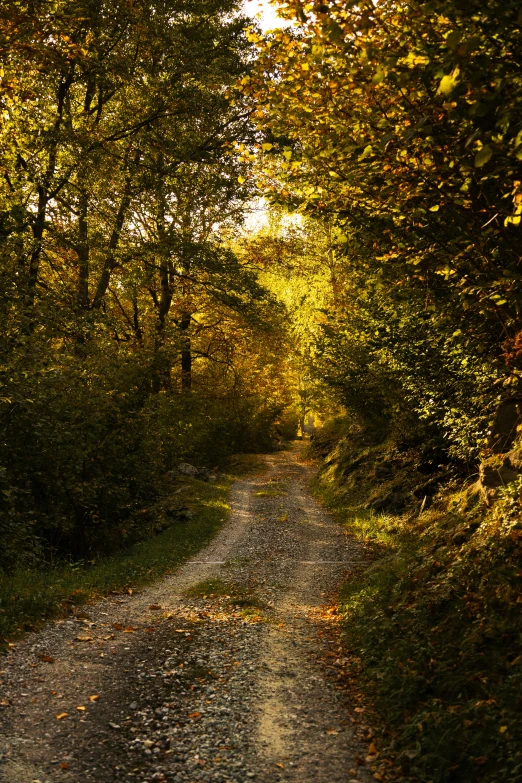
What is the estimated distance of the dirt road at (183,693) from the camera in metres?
5.54

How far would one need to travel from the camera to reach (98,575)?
1253cm

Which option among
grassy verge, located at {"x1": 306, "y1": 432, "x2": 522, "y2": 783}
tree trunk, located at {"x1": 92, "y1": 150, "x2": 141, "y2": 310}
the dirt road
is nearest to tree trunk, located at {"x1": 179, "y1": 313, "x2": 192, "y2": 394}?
tree trunk, located at {"x1": 92, "y1": 150, "x2": 141, "y2": 310}

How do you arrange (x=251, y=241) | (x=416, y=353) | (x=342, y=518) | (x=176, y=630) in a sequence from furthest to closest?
(x=251, y=241) < (x=342, y=518) < (x=416, y=353) < (x=176, y=630)

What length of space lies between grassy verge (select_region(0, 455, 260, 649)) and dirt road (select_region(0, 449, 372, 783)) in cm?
42

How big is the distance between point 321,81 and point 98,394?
10.1 m

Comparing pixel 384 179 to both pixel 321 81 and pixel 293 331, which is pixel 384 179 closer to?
pixel 321 81

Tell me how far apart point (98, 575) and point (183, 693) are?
596 cm

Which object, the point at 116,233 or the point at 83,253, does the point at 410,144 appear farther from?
the point at 83,253

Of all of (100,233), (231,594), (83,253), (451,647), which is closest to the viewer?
(451,647)

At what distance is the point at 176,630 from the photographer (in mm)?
9406

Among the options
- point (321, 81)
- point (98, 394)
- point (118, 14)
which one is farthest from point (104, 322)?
point (321, 81)

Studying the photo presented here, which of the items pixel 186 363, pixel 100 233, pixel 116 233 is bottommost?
pixel 186 363

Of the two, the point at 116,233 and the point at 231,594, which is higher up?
the point at 116,233

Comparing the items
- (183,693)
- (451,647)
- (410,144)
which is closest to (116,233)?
(410,144)
